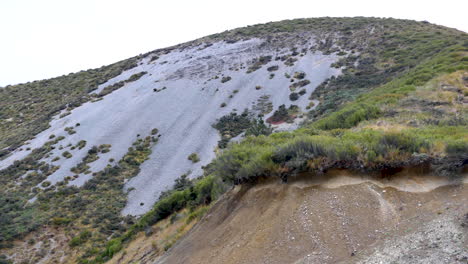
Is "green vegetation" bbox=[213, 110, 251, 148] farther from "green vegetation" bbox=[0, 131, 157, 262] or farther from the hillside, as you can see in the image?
"green vegetation" bbox=[0, 131, 157, 262]

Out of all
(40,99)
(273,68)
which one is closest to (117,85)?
(40,99)

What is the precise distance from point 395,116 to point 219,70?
A: 90.0 feet

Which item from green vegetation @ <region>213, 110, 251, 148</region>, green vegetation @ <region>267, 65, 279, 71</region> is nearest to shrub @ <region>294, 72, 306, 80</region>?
green vegetation @ <region>267, 65, 279, 71</region>

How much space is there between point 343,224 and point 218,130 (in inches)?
924

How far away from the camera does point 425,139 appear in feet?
27.0

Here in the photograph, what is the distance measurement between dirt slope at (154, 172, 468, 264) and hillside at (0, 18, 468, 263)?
0.09 m

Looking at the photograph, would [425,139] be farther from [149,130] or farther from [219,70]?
[219,70]

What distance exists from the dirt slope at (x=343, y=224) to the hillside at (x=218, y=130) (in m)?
0.09

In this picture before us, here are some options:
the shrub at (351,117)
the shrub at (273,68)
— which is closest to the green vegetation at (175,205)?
the shrub at (351,117)

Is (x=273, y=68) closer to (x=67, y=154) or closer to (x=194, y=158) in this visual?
(x=194, y=158)

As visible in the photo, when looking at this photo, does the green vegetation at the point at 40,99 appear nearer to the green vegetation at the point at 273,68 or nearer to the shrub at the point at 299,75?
the green vegetation at the point at 273,68

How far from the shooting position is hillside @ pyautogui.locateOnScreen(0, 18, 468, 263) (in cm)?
859

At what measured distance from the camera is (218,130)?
98.7ft

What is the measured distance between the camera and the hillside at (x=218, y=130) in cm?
859
